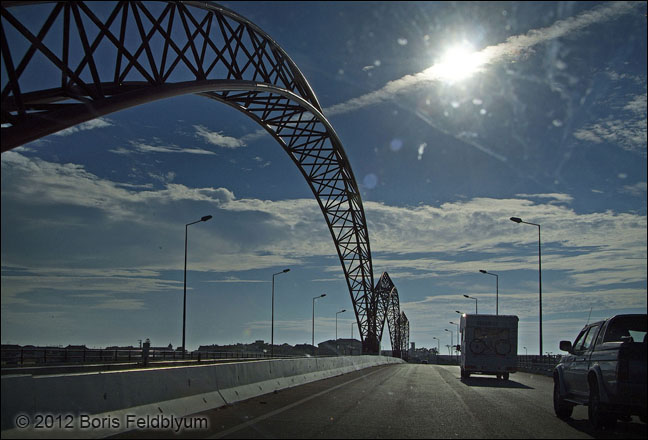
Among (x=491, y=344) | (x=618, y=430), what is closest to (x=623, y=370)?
(x=618, y=430)

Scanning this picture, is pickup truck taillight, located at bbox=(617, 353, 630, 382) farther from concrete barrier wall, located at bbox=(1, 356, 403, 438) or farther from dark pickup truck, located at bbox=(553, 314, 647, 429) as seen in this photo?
concrete barrier wall, located at bbox=(1, 356, 403, 438)

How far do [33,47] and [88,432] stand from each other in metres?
11.3

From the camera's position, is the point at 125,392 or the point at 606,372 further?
the point at 606,372

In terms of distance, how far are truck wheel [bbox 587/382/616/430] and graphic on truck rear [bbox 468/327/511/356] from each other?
18.9m

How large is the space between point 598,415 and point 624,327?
6.71 ft

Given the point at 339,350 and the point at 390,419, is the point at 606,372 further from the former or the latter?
the point at 339,350

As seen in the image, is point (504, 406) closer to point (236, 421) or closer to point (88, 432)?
point (236, 421)

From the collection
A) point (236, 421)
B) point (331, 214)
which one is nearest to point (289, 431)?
point (236, 421)

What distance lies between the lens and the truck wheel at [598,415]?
11.5 meters

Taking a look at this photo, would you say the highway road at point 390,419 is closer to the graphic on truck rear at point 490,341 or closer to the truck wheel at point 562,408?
the truck wheel at point 562,408

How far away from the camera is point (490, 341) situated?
1207 inches

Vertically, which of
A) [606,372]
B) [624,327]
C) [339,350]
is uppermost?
[624,327]

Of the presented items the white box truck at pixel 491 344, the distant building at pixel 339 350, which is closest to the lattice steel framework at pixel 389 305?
the distant building at pixel 339 350

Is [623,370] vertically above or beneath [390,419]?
above
